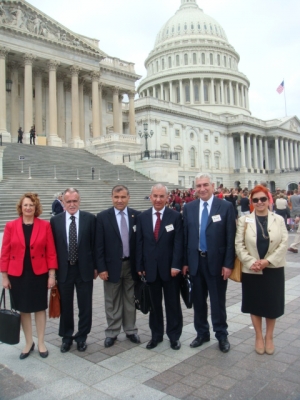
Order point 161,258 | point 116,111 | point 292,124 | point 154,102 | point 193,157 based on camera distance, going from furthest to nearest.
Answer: point 292,124 → point 193,157 → point 154,102 → point 116,111 → point 161,258

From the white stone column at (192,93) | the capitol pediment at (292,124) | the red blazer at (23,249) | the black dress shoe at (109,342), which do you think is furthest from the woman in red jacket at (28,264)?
the capitol pediment at (292,124)

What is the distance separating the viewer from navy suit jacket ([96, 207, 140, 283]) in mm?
5875

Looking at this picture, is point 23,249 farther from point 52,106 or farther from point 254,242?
point 52,106

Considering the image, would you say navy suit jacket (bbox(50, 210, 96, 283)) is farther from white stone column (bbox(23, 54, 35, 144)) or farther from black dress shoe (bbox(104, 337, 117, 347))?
white stone column (bbox(23, 54, 35, 144))

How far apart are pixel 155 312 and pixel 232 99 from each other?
87007 millimetres

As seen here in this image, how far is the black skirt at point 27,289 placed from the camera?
5363 millimetres

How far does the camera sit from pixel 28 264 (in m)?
5.38

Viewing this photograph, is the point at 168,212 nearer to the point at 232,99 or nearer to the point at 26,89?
the point at 26,89

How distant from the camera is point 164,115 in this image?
2419 inches

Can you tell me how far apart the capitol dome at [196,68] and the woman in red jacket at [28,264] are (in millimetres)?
79547

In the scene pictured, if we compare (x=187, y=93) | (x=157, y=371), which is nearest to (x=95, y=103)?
(x=157, y=371)

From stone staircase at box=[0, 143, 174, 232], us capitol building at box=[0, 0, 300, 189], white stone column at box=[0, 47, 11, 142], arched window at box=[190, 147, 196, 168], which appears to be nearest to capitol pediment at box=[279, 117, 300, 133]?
us capitol building at box=[0, 0, 300, 189]

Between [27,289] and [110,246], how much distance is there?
4.34 feet

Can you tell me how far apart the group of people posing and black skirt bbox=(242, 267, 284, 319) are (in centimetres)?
1
